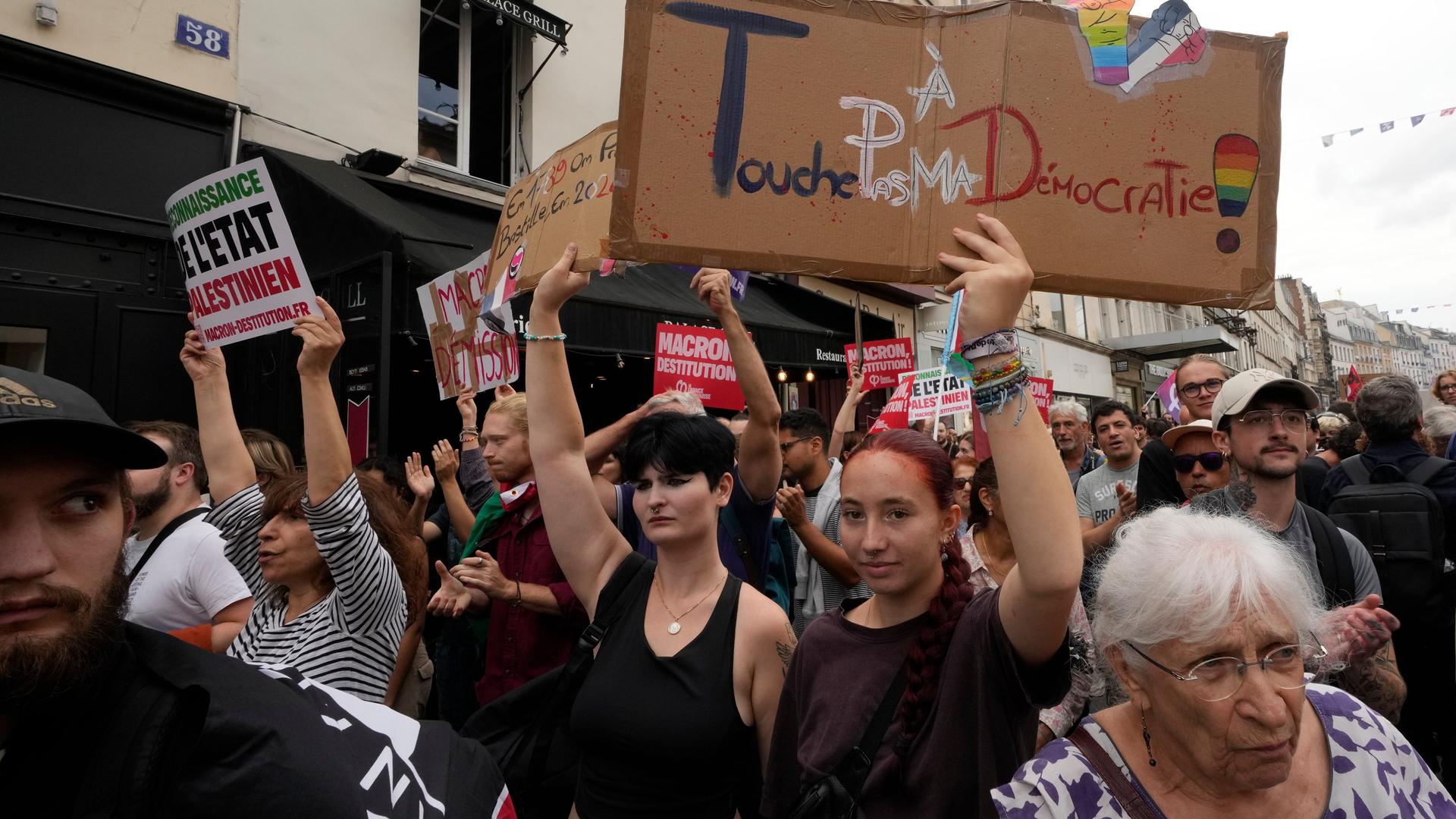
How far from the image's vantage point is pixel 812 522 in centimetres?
415

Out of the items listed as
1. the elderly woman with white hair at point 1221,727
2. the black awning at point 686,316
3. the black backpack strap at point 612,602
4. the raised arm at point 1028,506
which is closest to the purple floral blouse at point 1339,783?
the elderly woman with white hair at point 1221,727

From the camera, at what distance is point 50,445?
116cm

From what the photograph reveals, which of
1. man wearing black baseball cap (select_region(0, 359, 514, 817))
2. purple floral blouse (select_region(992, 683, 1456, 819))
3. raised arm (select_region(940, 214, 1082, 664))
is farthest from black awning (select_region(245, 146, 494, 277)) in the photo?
purple floral blouse (select_region(992, 683, 1456, 819))

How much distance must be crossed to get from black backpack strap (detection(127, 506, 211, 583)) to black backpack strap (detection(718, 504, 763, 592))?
1988 millimetres

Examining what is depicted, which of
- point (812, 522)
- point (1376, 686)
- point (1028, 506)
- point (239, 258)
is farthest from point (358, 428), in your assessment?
point (1376, 686)

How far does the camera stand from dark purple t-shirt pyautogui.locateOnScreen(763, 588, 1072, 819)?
5.15ft

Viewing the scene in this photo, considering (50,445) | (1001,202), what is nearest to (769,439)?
(1001,202)

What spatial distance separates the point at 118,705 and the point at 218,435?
245cm

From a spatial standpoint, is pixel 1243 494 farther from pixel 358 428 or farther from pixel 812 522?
pixel 358 428

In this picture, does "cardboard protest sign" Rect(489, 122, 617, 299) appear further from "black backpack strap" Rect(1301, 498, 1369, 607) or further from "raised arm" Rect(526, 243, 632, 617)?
"black backpack strap" Rect(1301, 498, 1369, 607)

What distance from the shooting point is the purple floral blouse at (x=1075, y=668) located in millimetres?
1800

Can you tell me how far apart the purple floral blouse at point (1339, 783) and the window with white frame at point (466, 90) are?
8.41m

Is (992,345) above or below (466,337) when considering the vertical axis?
below

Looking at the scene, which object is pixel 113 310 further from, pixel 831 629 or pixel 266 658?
pixel 831 629
